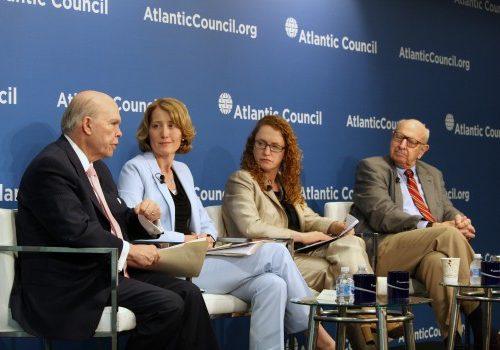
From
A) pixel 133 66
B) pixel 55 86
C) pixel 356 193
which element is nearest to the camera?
pixel 55 86

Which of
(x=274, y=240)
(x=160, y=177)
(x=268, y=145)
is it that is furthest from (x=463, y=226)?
(x=160, y=177)

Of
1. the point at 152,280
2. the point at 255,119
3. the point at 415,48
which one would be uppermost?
the point at 415,48

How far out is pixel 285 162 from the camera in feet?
19.5

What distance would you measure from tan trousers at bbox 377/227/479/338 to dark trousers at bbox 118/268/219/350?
6.24 feet

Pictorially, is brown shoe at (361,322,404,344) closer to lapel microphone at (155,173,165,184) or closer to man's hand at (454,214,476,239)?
man's hand at (454,214,476,239)

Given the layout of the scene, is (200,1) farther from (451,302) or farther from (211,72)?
(451,302)

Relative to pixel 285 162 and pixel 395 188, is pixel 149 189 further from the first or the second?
pixel 395 188

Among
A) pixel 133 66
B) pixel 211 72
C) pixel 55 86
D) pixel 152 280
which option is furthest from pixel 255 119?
pixel 152 280

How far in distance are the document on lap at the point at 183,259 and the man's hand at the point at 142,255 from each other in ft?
0.14

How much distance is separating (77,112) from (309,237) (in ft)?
5.84

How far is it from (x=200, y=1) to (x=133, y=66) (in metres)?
0.68

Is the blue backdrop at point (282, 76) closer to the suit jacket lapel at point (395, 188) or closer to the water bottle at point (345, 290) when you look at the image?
the suit jacket lapel at point (395, 188)

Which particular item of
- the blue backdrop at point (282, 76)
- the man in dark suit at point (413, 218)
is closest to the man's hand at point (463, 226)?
the man in dark suit at point (413, 218)

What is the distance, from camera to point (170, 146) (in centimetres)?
526
